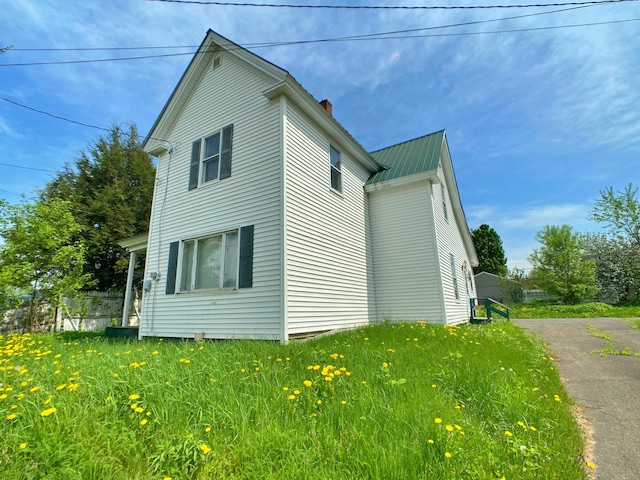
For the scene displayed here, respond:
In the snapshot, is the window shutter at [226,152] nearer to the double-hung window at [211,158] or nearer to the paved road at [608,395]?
the double-hung window at [211,158]

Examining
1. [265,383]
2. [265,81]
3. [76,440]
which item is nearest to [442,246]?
[265,81]

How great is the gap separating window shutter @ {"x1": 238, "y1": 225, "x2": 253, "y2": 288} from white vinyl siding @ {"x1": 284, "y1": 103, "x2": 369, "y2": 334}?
3.26ft

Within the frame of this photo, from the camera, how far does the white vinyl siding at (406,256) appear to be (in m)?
9.20

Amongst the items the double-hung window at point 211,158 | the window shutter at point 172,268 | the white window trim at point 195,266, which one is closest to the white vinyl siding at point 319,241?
the white window trim at point 195,266

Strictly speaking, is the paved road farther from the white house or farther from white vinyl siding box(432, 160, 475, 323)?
the white house

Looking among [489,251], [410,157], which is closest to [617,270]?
[489,251]

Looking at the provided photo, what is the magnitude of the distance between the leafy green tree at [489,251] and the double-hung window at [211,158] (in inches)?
1650

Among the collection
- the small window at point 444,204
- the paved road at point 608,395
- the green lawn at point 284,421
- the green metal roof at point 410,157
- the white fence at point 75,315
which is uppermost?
the green metal roof at point 410,157

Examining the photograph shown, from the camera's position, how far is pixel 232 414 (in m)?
2.64

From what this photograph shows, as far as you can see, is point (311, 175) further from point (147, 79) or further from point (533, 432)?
point (533, 432)

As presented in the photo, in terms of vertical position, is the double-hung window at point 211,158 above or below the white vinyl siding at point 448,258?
above

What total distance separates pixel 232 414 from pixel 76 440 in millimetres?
1181

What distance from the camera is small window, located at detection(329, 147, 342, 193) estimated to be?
360 inches

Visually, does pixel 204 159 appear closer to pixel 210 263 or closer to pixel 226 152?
pixel 226 152
